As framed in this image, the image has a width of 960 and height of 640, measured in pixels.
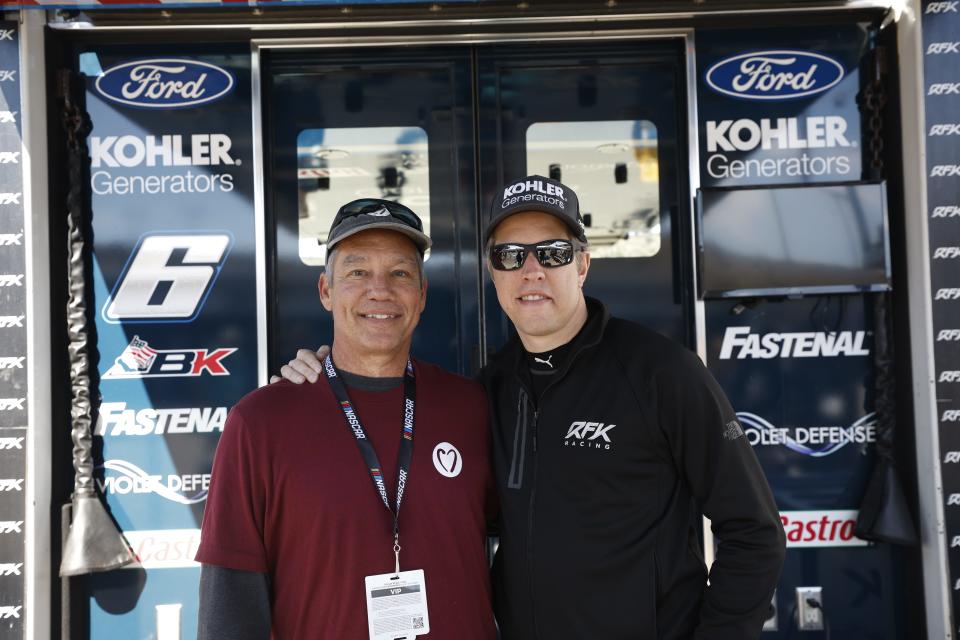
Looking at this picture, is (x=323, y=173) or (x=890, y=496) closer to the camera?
(x=890, y=496)

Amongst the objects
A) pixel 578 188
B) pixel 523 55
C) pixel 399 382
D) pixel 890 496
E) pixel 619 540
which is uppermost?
pixel 523 55

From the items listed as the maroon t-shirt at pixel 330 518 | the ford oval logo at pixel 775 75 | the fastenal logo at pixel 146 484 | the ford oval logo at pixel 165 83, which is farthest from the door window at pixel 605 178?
the fastenal logo at pixel 146 484

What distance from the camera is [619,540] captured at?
176cm

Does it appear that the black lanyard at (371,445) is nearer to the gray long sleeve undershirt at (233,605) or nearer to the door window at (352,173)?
the gray long sleeve undershirt at (233,605)

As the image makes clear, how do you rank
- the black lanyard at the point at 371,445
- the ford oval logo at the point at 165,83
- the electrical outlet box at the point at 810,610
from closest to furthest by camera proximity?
the black lanyard at the point at 371,445, the electrical outlet box at the point at 810,610, the ford oval logo at the point at 165,83

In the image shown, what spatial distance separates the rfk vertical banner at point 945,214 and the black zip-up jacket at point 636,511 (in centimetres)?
159

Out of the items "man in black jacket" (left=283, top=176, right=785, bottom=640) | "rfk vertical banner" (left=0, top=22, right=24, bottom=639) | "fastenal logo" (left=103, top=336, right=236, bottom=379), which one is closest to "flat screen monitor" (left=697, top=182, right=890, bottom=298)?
"man in black jacket" (left=283, top=176, right=785, bottom=640)

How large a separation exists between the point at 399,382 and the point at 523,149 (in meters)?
1.55

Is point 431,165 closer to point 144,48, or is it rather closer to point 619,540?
point 144,48

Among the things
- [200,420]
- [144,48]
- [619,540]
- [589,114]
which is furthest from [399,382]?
[144,48]

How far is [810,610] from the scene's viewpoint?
303cm

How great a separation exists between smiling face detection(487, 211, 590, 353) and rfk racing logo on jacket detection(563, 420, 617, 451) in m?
0.23

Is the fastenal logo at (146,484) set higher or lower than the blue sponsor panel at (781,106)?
lower

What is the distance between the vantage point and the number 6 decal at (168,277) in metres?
3.07
